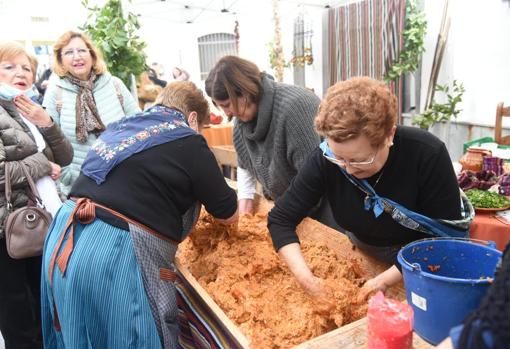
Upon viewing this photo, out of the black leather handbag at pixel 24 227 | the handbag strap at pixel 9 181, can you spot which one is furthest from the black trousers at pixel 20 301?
the handbag strap at pixel 9 181

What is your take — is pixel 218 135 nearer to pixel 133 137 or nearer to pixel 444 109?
pixel 444 109

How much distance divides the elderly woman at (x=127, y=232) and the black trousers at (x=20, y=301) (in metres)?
0.56

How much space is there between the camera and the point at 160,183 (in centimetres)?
152

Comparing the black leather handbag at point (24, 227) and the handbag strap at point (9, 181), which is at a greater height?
the handbag strap at point (9, 181)

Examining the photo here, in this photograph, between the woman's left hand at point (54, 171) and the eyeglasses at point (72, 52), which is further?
the eyeglasses at point (72, 52)

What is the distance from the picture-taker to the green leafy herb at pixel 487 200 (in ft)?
7.38

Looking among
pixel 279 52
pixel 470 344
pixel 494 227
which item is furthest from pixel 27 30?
pixel 470 344

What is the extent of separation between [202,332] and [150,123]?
2.90ft

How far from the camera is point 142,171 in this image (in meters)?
1.50

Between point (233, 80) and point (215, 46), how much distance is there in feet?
26.7

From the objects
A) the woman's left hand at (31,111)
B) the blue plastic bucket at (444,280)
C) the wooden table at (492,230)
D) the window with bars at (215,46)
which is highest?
the window with bars at (215,46)

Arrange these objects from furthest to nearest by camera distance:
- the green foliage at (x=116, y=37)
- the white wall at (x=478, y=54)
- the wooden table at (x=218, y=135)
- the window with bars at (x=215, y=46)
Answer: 1. the window with bars at (x=215, y=46)
2. the wooden table at (x=218, y=135)
3. the white wall at (x=478, y=54)
4. the green foliage at (x=116, y=37)

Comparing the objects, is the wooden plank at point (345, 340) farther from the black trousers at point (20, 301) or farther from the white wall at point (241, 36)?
the white wall at point (241, 36)

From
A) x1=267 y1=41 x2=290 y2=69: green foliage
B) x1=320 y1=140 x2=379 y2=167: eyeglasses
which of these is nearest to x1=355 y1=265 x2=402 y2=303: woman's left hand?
x1=320 y1=140 x2=379 y2=167: eyeglasses
